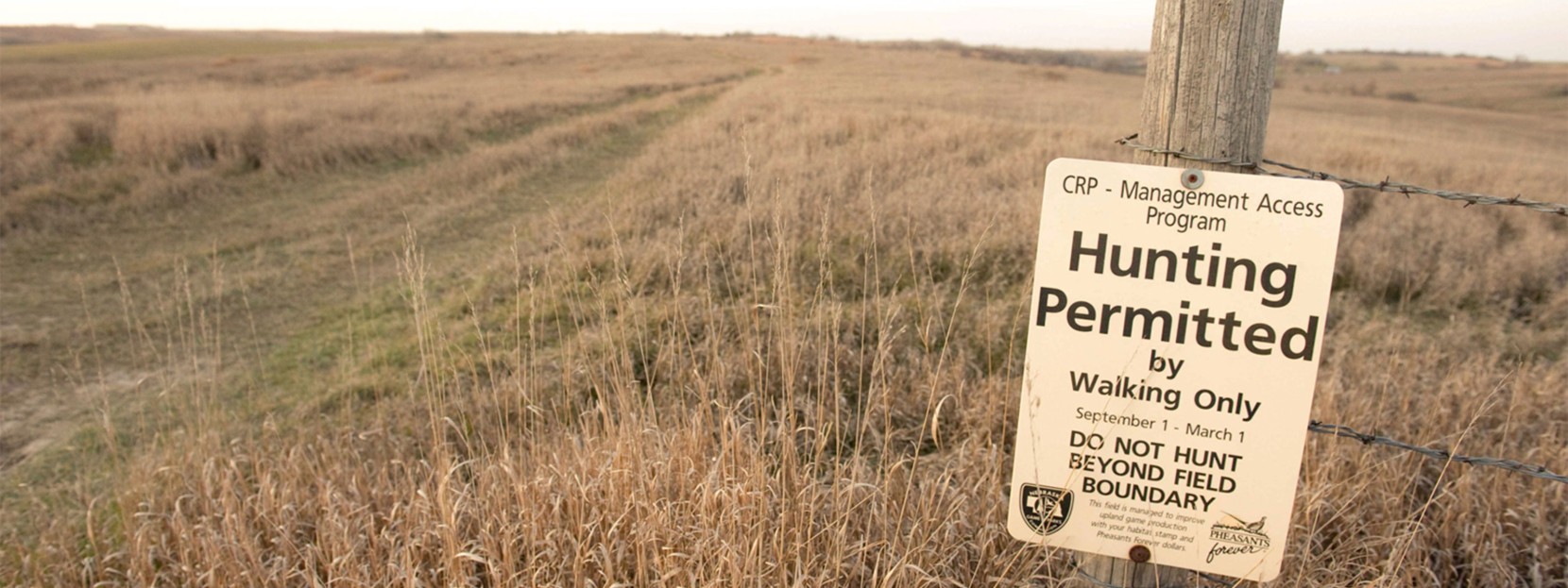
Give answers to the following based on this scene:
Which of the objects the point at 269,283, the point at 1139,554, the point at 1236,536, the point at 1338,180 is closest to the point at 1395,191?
the point at 1338,180

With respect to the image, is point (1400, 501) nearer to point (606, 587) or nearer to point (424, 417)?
point (606, 587)

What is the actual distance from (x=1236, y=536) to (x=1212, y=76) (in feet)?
3.16

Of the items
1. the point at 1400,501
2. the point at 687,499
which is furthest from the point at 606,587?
the point at 1400,501

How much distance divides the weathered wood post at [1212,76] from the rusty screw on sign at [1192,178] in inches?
2.2

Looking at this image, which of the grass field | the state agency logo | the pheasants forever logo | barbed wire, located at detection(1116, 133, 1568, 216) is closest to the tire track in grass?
the grass field

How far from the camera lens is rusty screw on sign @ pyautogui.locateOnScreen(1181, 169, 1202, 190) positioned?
1.76 metres

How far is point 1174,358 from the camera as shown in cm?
184

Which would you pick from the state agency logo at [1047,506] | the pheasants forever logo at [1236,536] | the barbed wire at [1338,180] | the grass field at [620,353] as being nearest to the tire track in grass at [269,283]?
the grass field at [620,353]

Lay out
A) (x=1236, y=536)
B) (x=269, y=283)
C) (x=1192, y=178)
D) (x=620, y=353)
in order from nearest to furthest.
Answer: (x=1192, y=178) → (x=1236, y=536) → (x=620, y=353) → (x=269, y=283)

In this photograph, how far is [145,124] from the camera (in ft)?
42.2

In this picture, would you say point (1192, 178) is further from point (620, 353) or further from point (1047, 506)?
point (620, 353)

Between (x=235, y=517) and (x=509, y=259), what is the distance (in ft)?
14.8

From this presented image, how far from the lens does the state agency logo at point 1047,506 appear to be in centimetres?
201

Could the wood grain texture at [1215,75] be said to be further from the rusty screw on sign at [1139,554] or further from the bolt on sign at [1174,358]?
the rusty screw on sign at [1139,554]
